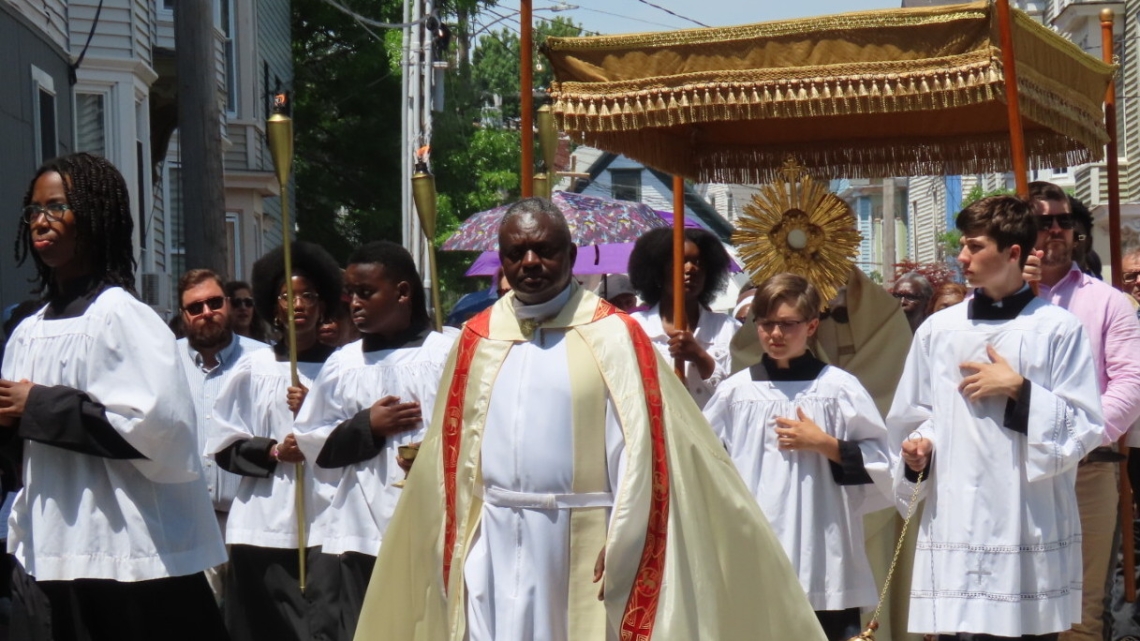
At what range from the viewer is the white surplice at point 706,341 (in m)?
8.42

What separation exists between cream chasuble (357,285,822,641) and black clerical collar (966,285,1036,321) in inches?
51.9

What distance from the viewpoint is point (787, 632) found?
559cm

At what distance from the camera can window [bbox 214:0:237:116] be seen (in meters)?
27.7

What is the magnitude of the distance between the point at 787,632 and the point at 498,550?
3.07 ft

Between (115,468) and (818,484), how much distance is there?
9.89ft

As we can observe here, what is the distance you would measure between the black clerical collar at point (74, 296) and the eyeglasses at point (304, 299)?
2.43 m

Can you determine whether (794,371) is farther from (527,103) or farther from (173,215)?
(173,215)

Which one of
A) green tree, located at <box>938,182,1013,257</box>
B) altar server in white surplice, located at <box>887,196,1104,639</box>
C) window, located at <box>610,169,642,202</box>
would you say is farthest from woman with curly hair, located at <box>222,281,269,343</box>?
window, located at <box>610,169,642,202</box>

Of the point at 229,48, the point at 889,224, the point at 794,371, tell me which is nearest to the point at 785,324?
the point at 794,371

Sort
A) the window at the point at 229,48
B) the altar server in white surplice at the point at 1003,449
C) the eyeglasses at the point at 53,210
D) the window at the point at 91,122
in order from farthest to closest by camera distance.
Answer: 1. the window at the point at 229,48
2. the window at the point at 91,122
3. the altar server in white surplice at the point at 1003,449
4. the eyeglasses at the point at 53,210

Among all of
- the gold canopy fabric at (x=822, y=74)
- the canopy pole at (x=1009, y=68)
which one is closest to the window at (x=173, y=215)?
the gold canopy fabric at (x=822, y=74)

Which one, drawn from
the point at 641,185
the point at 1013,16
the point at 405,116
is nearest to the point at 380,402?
the point at 1013,16

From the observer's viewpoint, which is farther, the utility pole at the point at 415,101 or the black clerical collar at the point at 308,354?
the utility pole at the point at 415,101

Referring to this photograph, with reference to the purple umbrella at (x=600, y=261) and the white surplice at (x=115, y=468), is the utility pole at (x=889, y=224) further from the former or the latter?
the white surplice at (x=115, y=468)
